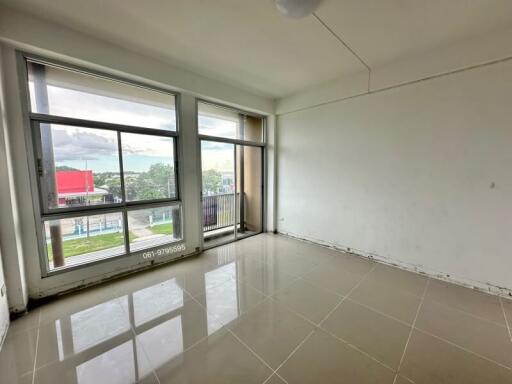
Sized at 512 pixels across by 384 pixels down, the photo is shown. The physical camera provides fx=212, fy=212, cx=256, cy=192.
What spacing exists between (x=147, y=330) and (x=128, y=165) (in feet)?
6.57

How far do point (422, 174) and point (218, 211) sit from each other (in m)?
3.66

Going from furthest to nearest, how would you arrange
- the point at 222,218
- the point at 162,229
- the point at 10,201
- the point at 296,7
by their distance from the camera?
the point at 222,218 < the point at 162,229 < the point at 10,201 < the point at 296,7

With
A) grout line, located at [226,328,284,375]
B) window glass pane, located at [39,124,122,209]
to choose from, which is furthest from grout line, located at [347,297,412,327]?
window glass pane, located at [39,124,122,209]

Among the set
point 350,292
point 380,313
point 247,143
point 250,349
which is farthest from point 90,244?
point 380,313

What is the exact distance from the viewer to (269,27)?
218 centimetres

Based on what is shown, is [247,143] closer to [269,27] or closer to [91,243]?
[269,27]

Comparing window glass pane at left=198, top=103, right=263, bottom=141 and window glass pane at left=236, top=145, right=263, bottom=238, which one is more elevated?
window glass pane at left=198, top=103, right=263, bottom=141

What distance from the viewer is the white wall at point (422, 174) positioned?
92.4 inches

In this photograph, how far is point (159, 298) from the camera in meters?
2.34

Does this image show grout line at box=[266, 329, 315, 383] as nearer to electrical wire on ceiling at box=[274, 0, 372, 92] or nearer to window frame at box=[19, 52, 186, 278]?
window frame at box=[19, 52, 186, 278]

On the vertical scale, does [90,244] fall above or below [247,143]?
below

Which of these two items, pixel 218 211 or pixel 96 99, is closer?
pixel 96 99

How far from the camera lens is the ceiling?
75.0 inches

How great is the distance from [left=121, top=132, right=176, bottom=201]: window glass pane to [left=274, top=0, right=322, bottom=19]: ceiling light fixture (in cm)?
221
